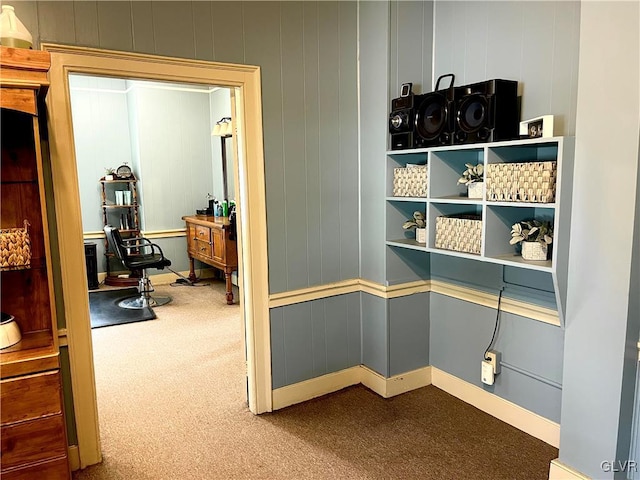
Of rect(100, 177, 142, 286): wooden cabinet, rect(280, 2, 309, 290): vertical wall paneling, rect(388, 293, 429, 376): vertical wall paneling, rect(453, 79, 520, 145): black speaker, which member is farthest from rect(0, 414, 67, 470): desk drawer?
rect(100, 177, 142, 286): wooden cabinet

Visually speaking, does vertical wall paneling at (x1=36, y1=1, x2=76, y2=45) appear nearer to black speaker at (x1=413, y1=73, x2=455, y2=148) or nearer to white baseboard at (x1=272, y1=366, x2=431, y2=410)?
black speaker at (x1=413, y1=73, x2=455, y2=148)

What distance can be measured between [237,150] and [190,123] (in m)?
3.95

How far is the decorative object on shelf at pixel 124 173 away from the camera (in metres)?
6.16

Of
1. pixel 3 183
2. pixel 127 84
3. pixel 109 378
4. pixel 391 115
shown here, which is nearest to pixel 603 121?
pixel 391 115

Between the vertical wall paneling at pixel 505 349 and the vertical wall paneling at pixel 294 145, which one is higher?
the vertical wall paneling at pixel 294 145

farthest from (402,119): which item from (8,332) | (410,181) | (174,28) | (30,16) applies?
(8,332)

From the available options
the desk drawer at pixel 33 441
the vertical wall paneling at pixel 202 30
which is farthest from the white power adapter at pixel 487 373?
the vertical wall paneling at pixel 202 30

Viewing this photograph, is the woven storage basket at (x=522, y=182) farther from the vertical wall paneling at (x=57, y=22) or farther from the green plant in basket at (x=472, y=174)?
the vertical wall paneling at (x=57, y=22)

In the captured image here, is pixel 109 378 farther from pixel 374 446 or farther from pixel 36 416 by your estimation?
pixel 374 446

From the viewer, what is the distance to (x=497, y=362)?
2756 mm

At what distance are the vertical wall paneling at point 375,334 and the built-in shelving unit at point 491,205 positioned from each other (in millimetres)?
414

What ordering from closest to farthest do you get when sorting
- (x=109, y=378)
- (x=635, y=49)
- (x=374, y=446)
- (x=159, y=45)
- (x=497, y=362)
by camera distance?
(x=635, y=49), (x=159, y=45), (x=374, y=446), (x=497, y=362), (x=109, y=378)

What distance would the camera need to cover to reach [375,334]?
3.12m

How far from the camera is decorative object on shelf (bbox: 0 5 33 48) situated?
183cm
